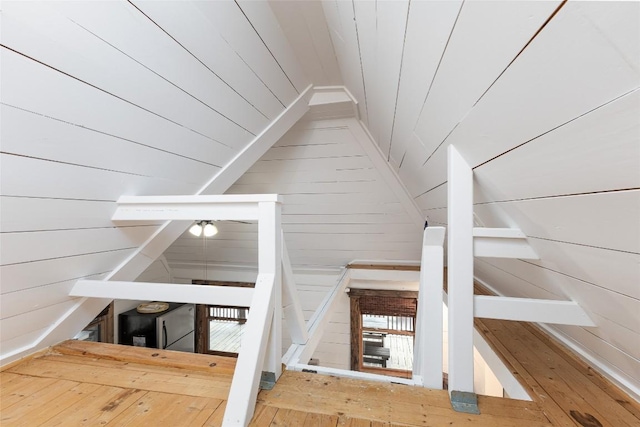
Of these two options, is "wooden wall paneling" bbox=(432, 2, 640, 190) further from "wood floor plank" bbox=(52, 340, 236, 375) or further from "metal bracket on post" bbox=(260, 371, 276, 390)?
"wood floor plank" bbox=(52, 340, 236, 375)

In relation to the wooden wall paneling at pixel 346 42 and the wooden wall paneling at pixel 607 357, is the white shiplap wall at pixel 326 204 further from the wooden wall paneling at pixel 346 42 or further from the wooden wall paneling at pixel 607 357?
the wooden wall paneling at pixel 607 357

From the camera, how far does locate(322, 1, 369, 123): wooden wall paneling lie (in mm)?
1027

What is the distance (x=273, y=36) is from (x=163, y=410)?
1527mm

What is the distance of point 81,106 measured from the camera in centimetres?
82

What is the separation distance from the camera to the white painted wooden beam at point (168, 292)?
40.9 inches

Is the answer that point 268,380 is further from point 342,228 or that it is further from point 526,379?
point 342,228

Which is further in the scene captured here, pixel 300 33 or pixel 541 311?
pixel 300 33

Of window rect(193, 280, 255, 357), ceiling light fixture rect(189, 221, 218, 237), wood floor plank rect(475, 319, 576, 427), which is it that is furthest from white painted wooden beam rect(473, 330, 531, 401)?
window rect(193, 280, 255, 357)

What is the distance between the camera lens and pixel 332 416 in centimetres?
86

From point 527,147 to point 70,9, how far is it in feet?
3.77

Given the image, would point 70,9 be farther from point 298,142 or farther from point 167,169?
point 298,142

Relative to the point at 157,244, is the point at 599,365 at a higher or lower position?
lower

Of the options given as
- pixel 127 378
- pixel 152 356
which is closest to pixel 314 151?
pixel 152 356

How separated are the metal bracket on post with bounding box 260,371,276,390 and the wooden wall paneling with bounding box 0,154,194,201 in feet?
3.12
